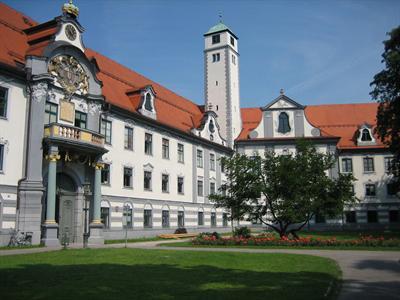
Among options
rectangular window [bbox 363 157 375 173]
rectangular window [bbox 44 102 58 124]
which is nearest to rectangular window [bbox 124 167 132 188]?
rectangular window [bbox 44 102 58 124]

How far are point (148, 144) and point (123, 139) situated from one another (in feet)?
12.9

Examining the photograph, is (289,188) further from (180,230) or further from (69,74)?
(69,74)

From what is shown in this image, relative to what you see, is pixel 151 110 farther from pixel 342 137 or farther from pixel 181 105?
pixel 342 137

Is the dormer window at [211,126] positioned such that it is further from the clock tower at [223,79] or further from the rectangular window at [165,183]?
the rectangular window at [165,183]

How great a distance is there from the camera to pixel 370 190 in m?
54.6

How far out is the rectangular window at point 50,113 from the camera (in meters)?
26.9

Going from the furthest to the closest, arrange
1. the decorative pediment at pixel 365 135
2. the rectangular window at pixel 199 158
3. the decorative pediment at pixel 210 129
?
1. the decorative pediment at pixel 365 135
2. the decorative pediment at pixel 210 129
3. the rectangular window at pixel 199 158

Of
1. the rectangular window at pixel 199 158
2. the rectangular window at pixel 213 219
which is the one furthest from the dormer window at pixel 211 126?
the rectangular window at pixel 213 219

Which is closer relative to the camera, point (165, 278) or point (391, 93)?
point (165, 278)

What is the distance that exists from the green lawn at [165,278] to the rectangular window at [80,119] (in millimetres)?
13599

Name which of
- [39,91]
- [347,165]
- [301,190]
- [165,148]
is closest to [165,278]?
[301,190]

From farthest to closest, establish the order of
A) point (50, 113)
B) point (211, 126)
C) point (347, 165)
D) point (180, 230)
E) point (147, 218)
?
point (347, 165) < point (211, 126) < point (180, 230) < point (147, 218) < point (50, 113)

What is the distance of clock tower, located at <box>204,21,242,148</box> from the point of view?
55.4 meters

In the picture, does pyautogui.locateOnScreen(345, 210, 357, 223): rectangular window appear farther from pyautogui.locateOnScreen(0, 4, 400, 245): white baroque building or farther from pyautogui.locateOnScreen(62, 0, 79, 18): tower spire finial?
pyautogui.locateOnScreen(62, 0, 79, 18): tower spire finial
